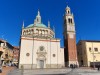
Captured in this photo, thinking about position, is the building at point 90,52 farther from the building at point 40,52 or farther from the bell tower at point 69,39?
the building at point 40,52

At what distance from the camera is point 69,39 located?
5097cm

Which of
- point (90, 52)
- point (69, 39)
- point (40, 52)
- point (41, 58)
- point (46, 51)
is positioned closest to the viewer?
point (41, 58)

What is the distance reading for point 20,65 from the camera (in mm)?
42812

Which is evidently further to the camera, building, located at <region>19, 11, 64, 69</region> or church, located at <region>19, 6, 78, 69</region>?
church, located at <region>19, 6, 78, 69</region>

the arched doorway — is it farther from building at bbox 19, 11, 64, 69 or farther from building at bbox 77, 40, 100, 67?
building at bbox 77, 40, 100, 67

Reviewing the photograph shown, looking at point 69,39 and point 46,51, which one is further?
point 69,39

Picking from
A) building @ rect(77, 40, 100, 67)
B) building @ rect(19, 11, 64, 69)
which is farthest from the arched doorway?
building @ rect(77, 40, 100, 67)

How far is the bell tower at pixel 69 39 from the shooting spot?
160ft

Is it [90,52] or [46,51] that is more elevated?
[46,51]

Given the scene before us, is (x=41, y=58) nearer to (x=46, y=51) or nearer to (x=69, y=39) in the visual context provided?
(x=46, y=51)

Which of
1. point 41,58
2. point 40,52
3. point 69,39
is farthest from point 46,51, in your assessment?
point 69,39

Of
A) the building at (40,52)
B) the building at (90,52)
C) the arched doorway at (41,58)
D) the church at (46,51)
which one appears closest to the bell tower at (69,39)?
the church at (46,51)

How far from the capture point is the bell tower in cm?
4876

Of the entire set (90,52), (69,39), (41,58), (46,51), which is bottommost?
(41,58)
